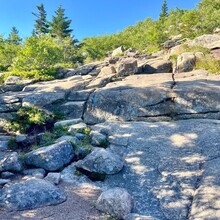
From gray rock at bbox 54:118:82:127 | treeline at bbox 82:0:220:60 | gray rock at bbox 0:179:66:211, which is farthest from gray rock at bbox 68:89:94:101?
treeline at bbox 82:0:220:60

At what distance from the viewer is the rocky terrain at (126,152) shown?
5.75 meters

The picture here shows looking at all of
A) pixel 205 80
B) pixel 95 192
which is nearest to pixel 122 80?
pixel 205 80

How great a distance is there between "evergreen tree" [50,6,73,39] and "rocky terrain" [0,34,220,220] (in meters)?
35.0

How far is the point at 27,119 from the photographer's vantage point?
11.2 metres

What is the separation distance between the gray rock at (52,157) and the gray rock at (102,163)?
1.78 ft

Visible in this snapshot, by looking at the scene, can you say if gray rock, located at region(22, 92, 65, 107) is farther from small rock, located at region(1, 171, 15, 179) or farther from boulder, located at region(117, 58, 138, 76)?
small rock, located at region(1, 171, 15, 179)

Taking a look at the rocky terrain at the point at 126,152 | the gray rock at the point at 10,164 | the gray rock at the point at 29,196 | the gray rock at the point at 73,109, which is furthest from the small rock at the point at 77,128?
the gray rock at the point at 29,196

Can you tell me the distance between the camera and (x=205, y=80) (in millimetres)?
11430

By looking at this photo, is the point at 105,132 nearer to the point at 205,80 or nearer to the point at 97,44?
the point at 205,80

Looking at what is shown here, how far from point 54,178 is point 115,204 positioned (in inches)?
87.0

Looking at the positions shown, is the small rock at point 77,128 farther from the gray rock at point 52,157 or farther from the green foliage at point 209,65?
the green foliage at point 209,65

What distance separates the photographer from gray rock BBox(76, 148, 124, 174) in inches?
283

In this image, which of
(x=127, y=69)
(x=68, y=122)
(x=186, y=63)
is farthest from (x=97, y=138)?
(x=186, y=63)

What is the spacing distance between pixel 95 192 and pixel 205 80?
7672 mm
